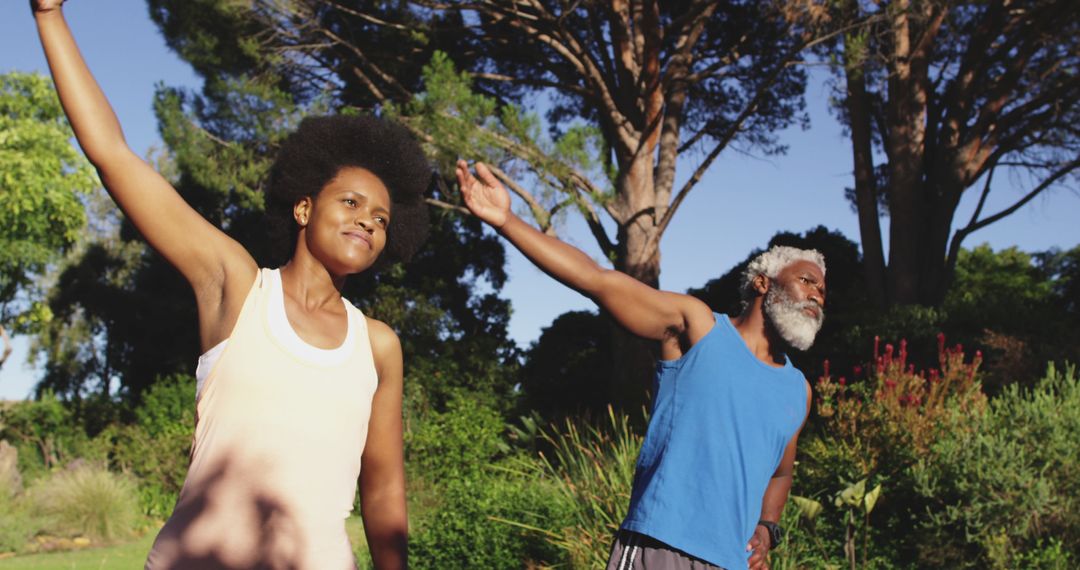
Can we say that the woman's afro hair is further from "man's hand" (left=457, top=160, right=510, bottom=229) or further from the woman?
"man's hand" (left=457, top=160, right=510, bottom=229)

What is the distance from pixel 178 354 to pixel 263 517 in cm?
2086

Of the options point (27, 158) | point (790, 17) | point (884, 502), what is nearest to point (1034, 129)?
point (790, 17)

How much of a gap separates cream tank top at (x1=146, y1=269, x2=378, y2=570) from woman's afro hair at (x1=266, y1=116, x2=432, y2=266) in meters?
0.38

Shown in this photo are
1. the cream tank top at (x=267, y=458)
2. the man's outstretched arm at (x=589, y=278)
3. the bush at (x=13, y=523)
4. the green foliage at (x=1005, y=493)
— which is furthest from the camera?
the bush at (x=13, y=523)

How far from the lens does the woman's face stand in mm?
2689

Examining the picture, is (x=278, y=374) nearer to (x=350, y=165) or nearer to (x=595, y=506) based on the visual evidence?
(x=350, y=165)

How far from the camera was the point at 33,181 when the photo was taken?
16453 mm

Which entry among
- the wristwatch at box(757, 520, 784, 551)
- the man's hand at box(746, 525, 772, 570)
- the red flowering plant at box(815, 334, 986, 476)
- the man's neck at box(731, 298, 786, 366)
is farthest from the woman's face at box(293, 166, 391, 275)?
the red flowering plant at box(815, 334, 986, 476)

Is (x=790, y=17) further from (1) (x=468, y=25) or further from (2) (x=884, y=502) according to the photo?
(2) (x=884, y=502)

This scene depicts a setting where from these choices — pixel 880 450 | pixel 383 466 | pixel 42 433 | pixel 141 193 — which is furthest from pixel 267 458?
pixel 42 433

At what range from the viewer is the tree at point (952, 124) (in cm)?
1714

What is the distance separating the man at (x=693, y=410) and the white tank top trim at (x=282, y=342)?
30.3 inches

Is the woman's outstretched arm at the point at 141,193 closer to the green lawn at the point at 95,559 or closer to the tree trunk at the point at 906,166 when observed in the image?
the green lawn at the point at 95,559

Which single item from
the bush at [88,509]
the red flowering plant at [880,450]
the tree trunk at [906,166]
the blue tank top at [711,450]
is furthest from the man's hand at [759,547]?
the tree trunk at [906,166]
